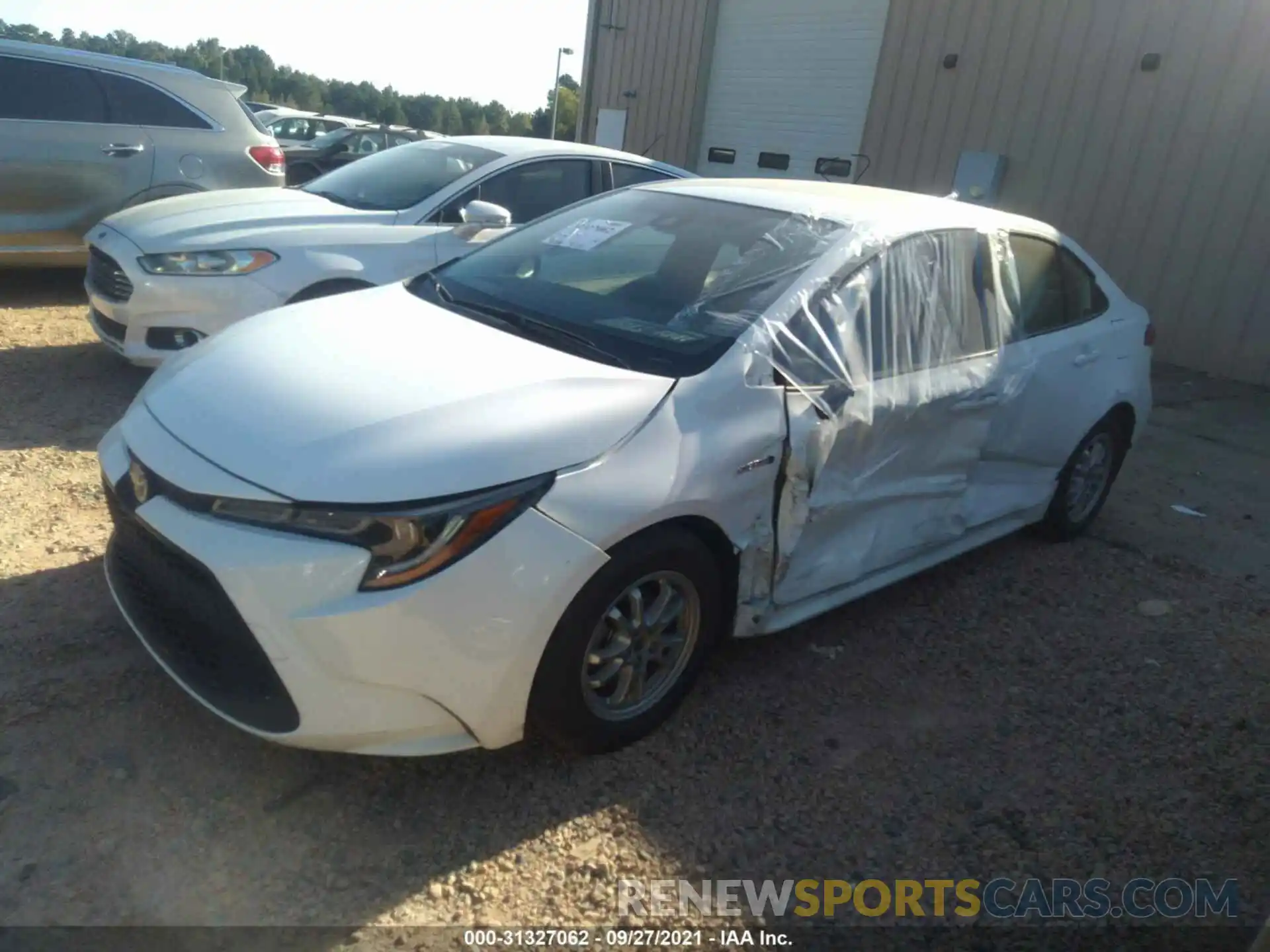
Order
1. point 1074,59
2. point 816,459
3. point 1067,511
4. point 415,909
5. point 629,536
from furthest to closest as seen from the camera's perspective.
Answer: point 1074,59 → point 1067,511 → point 816,459 → point 629,536 → point 415,909

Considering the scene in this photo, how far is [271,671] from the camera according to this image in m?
2.26

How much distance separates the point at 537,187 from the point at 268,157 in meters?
3.00

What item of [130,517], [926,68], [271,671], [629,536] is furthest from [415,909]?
[926,68]

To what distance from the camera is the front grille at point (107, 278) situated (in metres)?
5.02

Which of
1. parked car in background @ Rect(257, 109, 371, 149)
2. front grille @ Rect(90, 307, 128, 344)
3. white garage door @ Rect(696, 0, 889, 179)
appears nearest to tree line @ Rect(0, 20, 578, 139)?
parked car in background @ Rect(257, 109, 371, 149)

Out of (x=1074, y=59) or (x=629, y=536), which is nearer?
(x=629, y=536)

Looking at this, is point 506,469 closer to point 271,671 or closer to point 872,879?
point 271,671

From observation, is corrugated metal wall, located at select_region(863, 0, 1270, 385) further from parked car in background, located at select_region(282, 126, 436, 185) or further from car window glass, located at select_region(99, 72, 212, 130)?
car window glass, located at select_region(99, 72, 212, 130)

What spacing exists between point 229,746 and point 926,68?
10.1 metres

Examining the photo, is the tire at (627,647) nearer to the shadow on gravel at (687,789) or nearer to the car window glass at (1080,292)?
the shadow on gravel at (687,789)

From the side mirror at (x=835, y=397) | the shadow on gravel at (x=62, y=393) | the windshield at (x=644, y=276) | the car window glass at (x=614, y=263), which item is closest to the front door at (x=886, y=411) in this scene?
the side mirror at (x=835, y=397)

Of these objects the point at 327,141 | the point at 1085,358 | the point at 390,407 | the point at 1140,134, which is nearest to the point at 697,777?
the point at 390,407

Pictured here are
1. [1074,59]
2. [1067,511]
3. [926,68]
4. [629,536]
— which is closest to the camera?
[629,536]

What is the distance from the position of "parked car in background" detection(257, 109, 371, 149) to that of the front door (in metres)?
15.9
